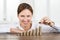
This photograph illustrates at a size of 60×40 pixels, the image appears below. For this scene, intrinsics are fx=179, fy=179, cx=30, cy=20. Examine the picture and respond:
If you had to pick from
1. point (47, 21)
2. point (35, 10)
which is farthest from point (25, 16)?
point (47, 21)

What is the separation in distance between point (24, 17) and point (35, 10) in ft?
0.45

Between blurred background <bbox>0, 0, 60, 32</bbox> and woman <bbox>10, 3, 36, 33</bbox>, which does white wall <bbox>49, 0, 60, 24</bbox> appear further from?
woman <bbox>10, 3, 36, 33</bbox>

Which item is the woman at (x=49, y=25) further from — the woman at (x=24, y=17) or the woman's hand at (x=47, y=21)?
the woman at (x=24, y=17)

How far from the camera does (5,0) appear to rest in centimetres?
179

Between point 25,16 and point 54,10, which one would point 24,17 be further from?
point 54,10

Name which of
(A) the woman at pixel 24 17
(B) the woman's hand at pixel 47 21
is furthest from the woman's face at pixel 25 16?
(B) the woman's hand at pixel 47 21

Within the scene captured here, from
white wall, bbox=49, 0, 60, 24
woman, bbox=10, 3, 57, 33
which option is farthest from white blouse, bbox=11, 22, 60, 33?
white wall, bbox=49, 0, 60, 24

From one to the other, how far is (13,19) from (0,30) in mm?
171

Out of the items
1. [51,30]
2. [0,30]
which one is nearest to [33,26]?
[51,30]

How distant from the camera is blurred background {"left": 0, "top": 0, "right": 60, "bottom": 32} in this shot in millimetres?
1781

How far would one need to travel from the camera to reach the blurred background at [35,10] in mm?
1781

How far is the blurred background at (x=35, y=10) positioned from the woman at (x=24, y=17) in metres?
0.04

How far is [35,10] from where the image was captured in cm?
181

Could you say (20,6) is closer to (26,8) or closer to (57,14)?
(26,8)
